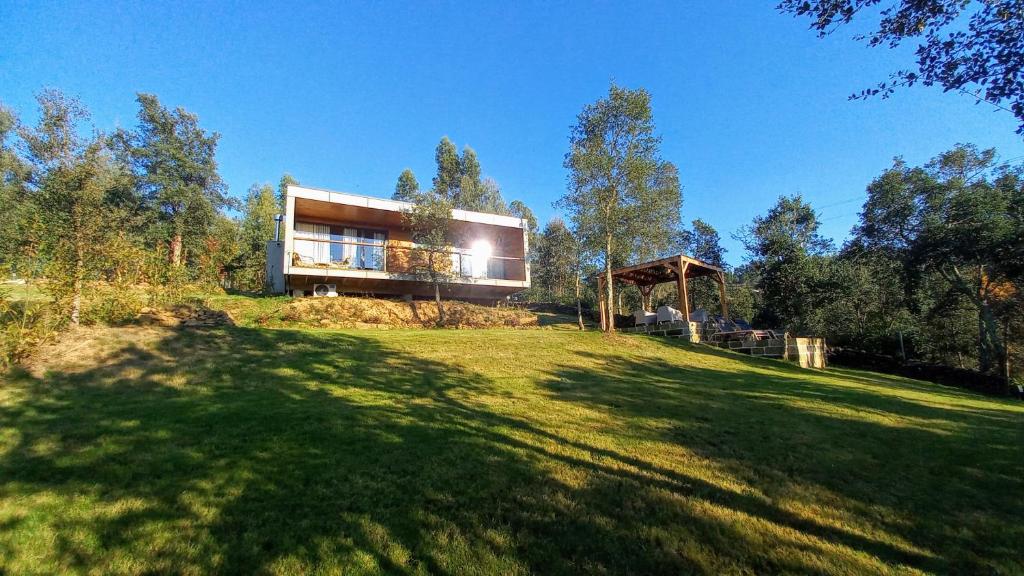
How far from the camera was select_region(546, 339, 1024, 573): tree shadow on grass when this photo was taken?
10.2ft

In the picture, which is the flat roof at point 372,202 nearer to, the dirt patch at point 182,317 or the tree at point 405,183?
the dirt patch at point 182,317

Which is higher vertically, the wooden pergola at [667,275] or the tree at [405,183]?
the tree at [405,183]

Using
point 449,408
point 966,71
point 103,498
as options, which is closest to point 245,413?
point 103,498

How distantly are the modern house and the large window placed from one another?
0.04 metres

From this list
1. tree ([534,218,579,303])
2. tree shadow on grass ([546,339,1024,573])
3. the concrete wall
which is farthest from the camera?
tree ([534,218,579,303])

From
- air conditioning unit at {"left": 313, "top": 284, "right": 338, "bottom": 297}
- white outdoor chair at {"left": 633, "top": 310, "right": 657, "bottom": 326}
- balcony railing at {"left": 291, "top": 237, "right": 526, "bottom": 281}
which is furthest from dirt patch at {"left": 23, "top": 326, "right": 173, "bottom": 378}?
white outdoor chair at {"left": 633, "top": 310, "right": 657, "bottom": 326}

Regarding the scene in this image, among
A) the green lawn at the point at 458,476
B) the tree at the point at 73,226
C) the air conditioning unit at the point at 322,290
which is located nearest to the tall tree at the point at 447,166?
the air conditioning unit at the point at 322,290

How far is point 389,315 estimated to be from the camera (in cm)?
1450

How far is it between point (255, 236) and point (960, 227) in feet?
Answer: 134

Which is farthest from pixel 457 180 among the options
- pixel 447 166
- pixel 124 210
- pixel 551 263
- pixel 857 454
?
pixel 857 454

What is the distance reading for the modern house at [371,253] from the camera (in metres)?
16.0

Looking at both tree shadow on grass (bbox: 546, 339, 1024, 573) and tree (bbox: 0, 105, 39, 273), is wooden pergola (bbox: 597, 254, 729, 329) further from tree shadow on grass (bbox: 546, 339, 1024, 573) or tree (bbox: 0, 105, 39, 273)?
tree (bbox: 0, 105, 39, 273)

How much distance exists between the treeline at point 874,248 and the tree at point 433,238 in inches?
203

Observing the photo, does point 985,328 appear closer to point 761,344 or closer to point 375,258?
point 761,344
